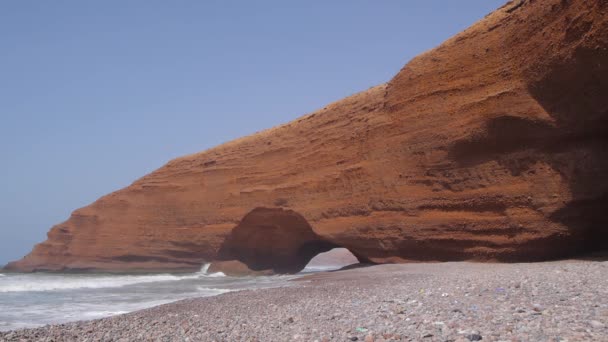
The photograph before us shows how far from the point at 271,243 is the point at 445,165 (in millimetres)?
10185

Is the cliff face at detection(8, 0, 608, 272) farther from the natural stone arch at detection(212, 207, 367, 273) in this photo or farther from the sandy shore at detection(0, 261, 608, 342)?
the sandy shore at detection(0, 261, 608, 342)

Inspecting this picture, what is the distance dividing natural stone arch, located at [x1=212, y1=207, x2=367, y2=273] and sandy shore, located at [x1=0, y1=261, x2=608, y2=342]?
11802 millimetres

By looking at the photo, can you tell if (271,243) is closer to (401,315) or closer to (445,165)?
(445,165)

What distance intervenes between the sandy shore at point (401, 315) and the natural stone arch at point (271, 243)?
38.7 ft

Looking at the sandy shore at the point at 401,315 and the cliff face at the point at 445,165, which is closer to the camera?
the sandy shore at the point at 401,315

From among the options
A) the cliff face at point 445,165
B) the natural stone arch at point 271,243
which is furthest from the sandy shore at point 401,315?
the natural stone arch at point 271,243

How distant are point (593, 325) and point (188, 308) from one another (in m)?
6.24

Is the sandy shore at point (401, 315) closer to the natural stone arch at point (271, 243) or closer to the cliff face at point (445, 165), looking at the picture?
the cliff face at point (445, 165)

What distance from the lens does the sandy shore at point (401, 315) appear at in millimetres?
4938

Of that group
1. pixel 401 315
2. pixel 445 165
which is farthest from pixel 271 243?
pixel 401 315

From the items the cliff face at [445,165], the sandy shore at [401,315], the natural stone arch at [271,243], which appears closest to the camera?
the sandy shore at [401,315]

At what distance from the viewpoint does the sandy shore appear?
4938 millimetres

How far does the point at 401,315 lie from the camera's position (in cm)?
615

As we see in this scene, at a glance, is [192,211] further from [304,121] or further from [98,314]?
[98,314]
